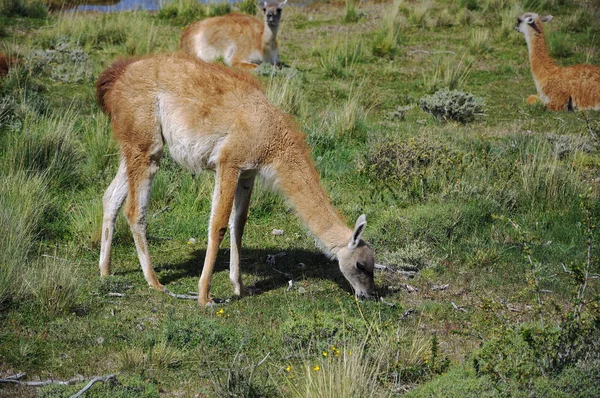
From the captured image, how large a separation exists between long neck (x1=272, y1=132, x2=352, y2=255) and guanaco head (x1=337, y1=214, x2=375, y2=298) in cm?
10

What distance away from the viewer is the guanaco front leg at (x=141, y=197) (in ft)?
25.5

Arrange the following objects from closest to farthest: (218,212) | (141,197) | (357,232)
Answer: (357,232) < (218,212) < (141,197)

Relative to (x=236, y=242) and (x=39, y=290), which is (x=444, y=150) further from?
(x=39, y=290)

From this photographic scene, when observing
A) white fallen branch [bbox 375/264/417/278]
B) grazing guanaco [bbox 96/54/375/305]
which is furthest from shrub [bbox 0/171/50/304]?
white fallen branch [bbox 375/264/417/278]

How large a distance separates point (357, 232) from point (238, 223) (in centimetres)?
142

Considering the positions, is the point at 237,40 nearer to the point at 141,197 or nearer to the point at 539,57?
the point at 539,57

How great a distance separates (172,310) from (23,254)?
5.71 feet

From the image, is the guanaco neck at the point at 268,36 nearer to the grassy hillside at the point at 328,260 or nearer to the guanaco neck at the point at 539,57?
the grassy hillside at the point at 328,260

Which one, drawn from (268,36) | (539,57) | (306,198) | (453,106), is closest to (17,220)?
(306,198)

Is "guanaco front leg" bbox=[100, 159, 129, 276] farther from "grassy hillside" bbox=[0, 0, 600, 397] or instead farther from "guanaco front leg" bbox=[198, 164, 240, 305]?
"guanaco front leg" bbox=[198, 164, 240, 305]

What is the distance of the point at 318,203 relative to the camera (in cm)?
755

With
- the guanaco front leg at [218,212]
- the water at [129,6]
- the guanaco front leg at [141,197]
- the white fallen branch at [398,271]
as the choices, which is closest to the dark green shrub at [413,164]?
the white fallen branch at [398,271]

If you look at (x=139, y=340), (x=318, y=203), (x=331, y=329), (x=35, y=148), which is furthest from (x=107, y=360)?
(x=35, y=148)

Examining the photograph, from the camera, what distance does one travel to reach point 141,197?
787 centimetres
